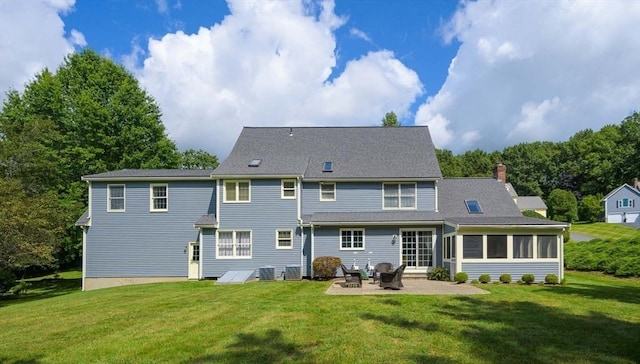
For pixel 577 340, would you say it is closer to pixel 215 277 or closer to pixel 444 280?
pixel 444 280

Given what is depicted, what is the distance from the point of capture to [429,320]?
9695 millimetres

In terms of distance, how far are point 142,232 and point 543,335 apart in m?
19.2

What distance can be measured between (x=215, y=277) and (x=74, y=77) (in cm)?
2508

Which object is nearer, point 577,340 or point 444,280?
point 577,340

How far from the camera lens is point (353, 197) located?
22422 millimetres

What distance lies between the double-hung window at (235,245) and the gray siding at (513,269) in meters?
10.2

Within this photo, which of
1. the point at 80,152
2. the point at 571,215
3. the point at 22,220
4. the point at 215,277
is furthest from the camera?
the point at 571,215

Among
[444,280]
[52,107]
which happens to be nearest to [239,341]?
[444,280]

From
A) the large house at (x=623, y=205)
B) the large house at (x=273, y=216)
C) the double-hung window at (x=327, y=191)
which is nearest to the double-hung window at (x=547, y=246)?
the large house at (x=273, y=216)

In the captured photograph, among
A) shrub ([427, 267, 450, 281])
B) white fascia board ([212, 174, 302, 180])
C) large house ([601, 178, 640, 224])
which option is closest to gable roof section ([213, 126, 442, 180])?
white fascia board ([212, 174, 302, 180])

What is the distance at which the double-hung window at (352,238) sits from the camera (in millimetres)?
21047

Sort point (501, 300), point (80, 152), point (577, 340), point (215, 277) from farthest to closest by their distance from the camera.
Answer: point (80, 152)
point (215, 277)
point (501, 300)
point (577, 340)

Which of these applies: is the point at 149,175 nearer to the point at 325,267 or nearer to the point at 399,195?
the point at 325,267

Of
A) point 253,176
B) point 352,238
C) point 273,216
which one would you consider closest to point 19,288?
point 253,176
